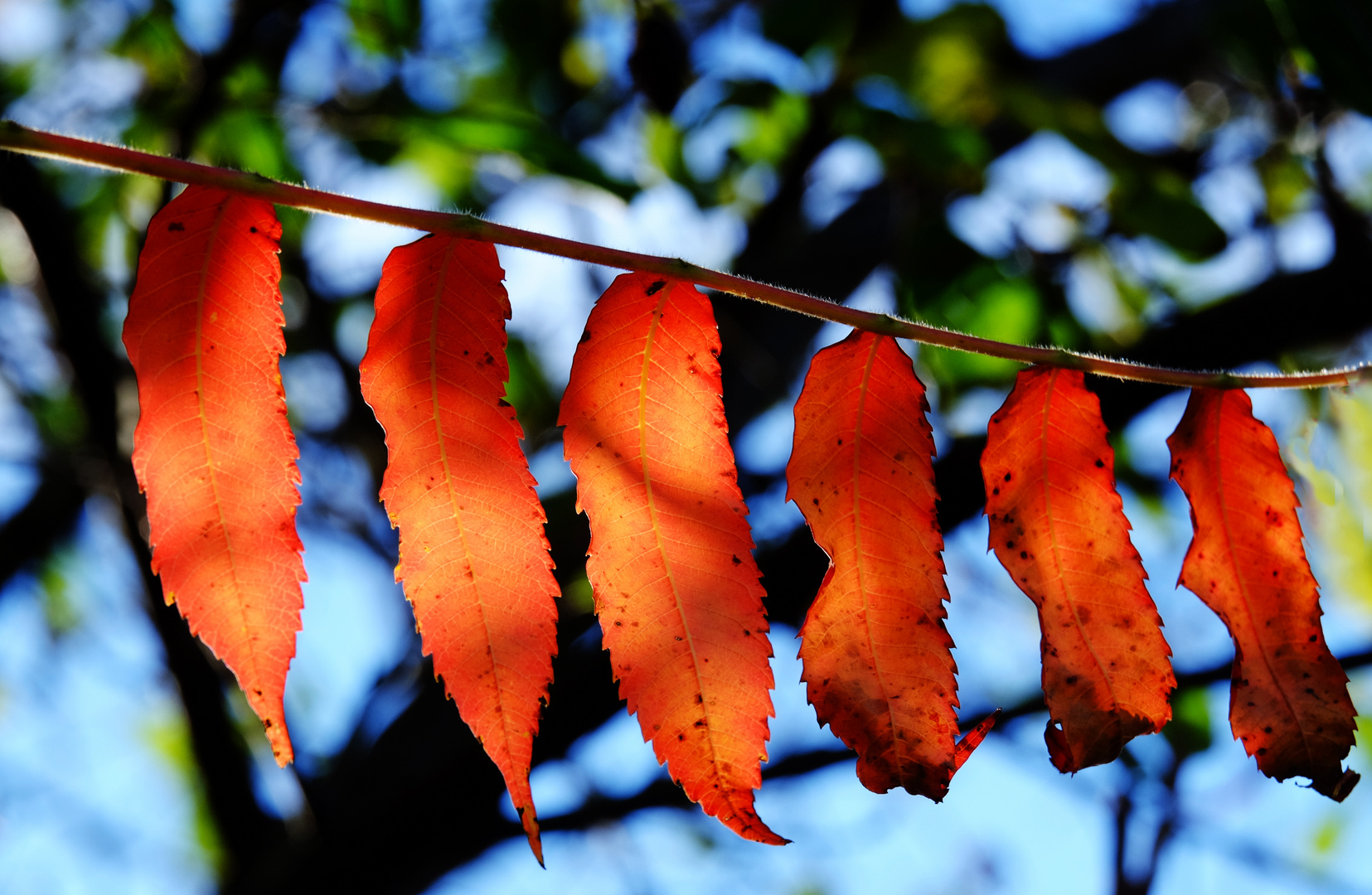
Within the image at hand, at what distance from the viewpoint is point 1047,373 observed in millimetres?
619

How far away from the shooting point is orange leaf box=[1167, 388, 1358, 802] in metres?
0.61

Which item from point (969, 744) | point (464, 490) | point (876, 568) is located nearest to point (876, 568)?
point (876, 568)

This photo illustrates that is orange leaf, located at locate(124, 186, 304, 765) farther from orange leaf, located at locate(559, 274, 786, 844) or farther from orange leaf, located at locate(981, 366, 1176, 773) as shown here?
orange leaf, located at locate(981, 366, 1176, 773)

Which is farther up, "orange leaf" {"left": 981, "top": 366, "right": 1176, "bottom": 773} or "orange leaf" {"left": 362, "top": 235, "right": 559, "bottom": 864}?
"orange leaf" {"left": 362, "top": 235, "right": 559, "bottom": 864}

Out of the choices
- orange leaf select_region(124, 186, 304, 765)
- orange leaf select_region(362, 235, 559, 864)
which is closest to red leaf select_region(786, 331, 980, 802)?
orange leaf select_region(362, 235, 559, 864)

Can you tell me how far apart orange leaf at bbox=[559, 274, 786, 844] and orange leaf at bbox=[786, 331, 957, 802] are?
5 centimetres

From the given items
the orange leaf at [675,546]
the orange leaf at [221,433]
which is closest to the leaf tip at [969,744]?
the orange leaf at [675,546]

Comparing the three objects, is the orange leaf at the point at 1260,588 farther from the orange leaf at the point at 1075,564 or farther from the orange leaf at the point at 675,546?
the orange leaf at the point at 675,546

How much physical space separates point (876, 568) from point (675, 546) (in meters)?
0.14

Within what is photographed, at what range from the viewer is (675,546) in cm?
57

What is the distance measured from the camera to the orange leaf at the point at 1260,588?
609 mm

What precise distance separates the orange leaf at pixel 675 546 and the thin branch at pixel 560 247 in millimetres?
37

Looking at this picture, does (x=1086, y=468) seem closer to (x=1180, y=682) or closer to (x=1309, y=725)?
(x=1309, y=725)

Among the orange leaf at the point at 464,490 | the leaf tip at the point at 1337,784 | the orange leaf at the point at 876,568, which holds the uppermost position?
the orange leaf at the point at 464,490
